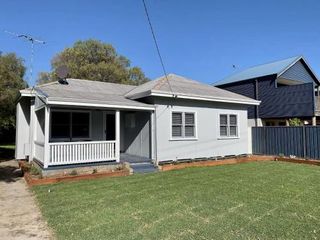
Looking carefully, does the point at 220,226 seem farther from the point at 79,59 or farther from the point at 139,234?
the point at 79,59

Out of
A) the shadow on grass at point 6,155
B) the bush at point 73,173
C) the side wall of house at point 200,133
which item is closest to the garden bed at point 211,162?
the side wall of house at point 200,133

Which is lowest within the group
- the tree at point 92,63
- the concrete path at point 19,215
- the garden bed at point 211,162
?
the concrete path at point 19,215

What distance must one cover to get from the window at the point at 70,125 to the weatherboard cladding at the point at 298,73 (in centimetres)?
1571

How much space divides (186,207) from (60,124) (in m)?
8.27

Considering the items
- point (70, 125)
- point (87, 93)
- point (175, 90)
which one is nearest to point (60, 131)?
point (70, 125)

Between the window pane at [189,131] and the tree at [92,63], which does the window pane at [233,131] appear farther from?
the tree at [92,63]

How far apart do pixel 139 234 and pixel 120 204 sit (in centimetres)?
195

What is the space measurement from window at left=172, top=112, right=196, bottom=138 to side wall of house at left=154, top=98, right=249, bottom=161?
0.78 ft

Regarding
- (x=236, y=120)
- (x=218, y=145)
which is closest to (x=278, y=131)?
(x=236, y=120)

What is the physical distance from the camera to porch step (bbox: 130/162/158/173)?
1114cm

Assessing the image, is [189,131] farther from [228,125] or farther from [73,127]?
[73,127]

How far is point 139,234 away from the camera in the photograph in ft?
15.6

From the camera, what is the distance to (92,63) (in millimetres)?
35938

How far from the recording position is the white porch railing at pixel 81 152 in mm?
10000
